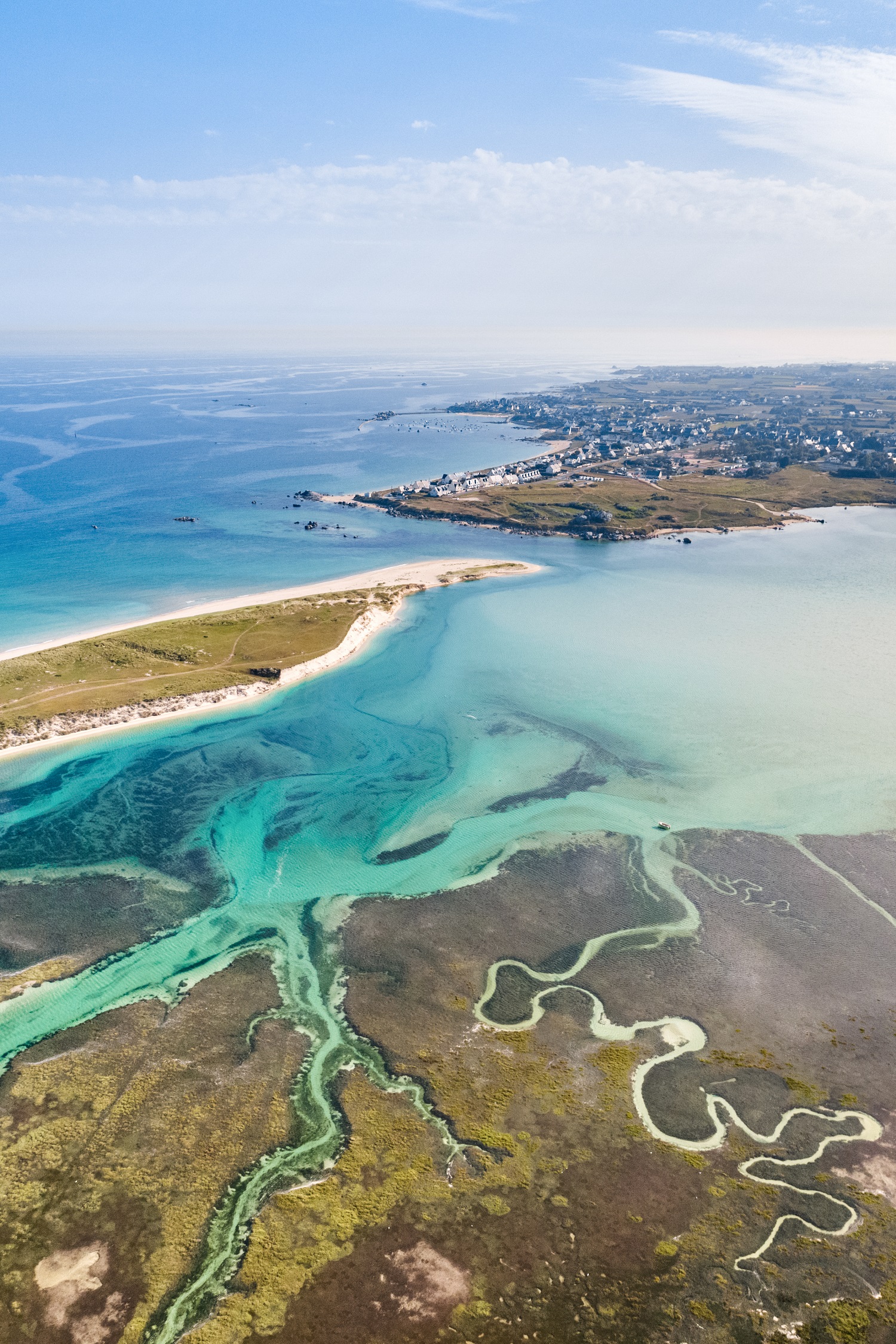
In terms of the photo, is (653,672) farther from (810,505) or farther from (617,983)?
(810,505)

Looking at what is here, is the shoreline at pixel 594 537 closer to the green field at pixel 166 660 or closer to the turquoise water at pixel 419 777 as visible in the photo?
the turquoise water at pixel 419 777

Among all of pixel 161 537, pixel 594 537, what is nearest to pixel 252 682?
pixel 161 537

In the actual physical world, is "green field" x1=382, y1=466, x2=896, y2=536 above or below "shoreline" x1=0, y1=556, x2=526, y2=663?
above

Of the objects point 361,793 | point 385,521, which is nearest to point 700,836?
point 361,793

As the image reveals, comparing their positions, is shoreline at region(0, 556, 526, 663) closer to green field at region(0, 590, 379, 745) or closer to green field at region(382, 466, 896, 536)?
green field at region(0, 590, 379, 745)

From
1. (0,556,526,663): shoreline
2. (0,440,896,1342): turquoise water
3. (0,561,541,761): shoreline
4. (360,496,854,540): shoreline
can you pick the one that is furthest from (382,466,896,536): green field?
(0,440,896,1342): turquoise water

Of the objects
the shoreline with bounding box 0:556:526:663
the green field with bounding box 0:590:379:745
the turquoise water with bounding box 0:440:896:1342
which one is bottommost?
the turquoise water with bounding box 0:440:896:1342
